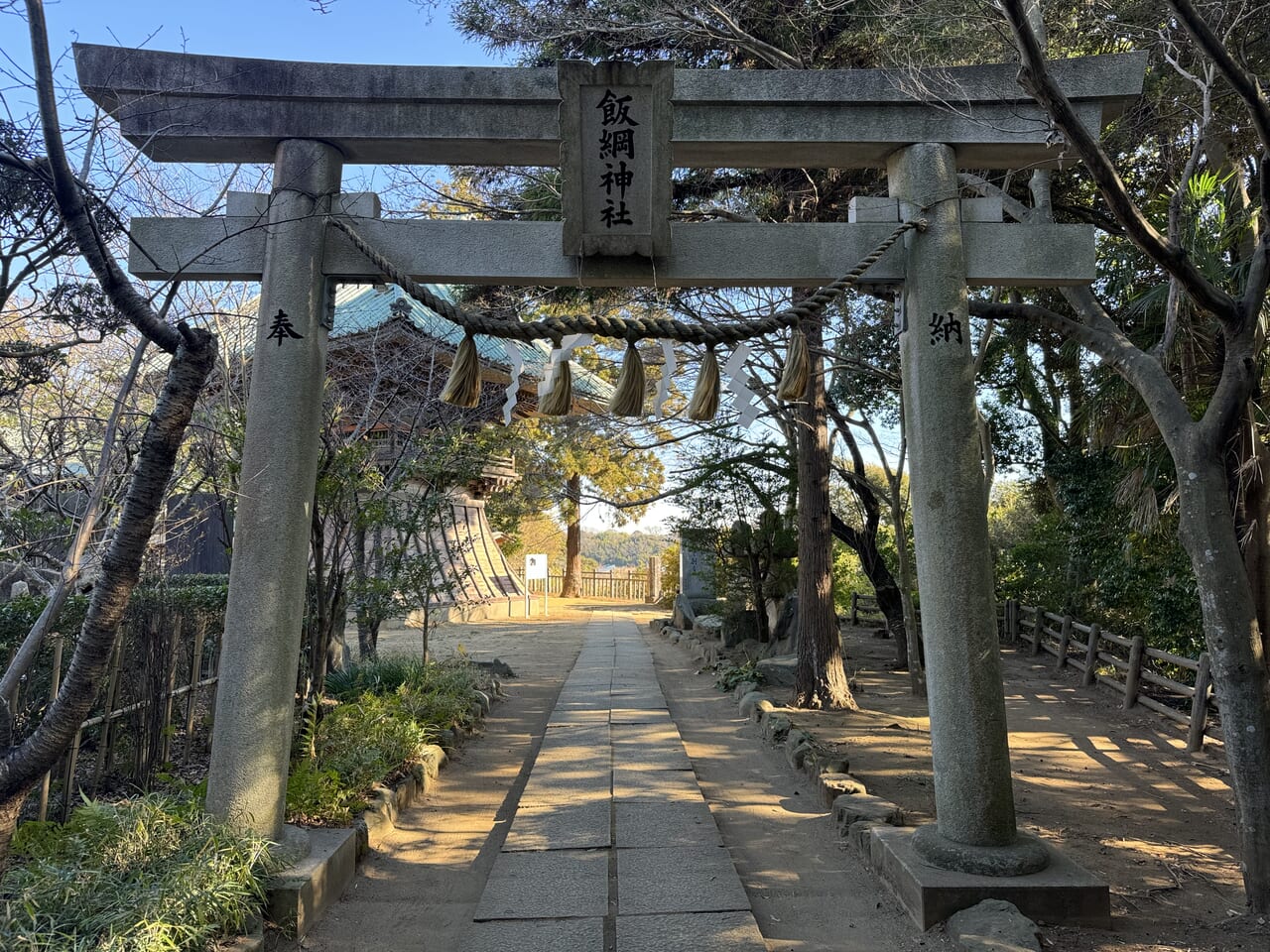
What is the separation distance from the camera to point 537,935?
13.0 feet

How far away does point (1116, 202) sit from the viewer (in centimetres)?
411

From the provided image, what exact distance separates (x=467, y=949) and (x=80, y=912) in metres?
1.60

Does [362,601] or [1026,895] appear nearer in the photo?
[1026,895]

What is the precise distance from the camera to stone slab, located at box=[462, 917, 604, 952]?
12.6 feet

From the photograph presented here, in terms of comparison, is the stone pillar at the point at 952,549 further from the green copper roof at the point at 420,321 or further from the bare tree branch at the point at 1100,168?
the green copper roof at the point at 420,321

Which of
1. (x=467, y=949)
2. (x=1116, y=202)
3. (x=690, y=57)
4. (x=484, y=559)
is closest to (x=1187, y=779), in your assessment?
(x=1116, y=202)

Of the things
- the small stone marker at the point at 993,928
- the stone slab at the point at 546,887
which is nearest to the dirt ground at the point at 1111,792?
the small stone marker at the point at 993,928

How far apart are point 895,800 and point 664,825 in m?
1.82

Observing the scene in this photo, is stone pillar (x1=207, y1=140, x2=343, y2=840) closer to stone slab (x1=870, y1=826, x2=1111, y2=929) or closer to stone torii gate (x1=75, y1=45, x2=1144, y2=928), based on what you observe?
stone torii gate (x1=75, y1=45, x2=1144, y2=928)

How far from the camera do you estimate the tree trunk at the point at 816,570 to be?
31.4ft

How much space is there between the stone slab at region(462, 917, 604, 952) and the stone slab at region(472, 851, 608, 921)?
7 cm

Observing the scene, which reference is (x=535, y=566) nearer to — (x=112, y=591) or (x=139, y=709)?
(x=139, y=709)

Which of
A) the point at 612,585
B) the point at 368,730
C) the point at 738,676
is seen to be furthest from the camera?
the point at 612,585

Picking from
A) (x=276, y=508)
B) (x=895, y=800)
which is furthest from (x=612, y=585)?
(x=276, y=508)
